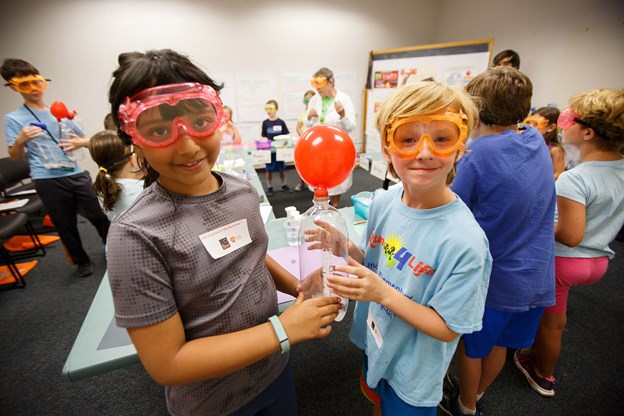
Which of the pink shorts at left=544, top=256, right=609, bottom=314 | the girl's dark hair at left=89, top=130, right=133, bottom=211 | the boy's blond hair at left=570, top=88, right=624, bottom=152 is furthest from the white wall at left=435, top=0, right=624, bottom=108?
the girl's dark hair at left=89, top=130, right=133, bottom=211

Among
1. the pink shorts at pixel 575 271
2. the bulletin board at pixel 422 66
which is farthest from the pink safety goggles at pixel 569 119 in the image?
the bulletin board at pixel 422 66

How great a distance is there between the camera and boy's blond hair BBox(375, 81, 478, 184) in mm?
817

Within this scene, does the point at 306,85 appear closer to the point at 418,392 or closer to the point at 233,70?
the point at 233,70

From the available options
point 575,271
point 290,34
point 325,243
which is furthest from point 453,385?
point 290,34

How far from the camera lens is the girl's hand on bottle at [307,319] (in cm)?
74

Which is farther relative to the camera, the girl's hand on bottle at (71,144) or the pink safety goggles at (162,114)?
the girl's hand on bottle at (71,144)

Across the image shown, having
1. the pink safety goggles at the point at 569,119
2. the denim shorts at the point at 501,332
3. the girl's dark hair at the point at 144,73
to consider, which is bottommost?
the denim shorts at the point at 501,332

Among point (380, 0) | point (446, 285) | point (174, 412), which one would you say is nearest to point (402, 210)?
point (446, 285)

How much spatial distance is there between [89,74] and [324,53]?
4512 mm

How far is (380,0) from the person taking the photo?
6102mm

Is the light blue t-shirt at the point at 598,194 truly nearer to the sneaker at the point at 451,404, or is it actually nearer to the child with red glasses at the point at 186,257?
the sneaker at the point at 451,404

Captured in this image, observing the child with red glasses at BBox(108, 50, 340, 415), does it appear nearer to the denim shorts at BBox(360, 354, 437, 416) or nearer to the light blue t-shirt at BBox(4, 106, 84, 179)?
the denim shorts at BBox(360, 354, 437, 416)

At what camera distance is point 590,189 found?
135 centimetres

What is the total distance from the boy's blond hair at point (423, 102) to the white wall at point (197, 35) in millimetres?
4828
